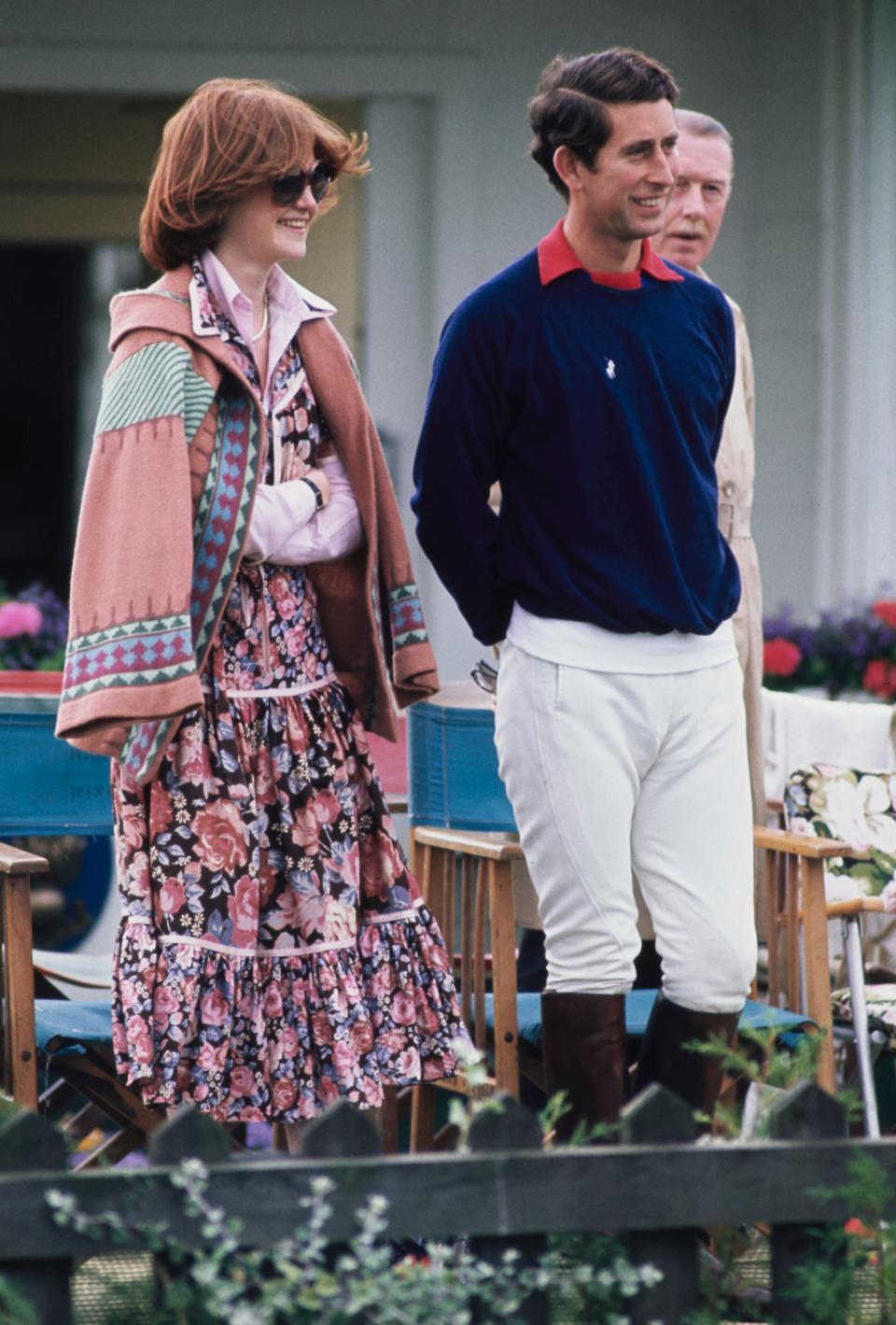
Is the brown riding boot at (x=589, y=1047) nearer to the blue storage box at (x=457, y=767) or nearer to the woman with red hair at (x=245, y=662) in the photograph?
the woman with red hair at (x=245, y=662)

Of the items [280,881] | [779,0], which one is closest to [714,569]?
[280,881]

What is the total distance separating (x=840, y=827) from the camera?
4.46m

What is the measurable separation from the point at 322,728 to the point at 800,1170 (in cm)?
131

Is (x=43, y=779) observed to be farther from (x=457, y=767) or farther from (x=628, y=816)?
(x=628, y=816)

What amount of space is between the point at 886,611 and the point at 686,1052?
3.02 meters

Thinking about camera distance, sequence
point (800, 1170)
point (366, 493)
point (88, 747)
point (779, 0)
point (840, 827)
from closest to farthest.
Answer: point (800, 1170), point (88, 747), point (366, 493), point (840, 827), point (779, 0)

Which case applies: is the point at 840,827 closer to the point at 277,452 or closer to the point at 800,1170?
the point at 277,452

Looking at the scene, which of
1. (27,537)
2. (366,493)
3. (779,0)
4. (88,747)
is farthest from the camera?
(27,537)

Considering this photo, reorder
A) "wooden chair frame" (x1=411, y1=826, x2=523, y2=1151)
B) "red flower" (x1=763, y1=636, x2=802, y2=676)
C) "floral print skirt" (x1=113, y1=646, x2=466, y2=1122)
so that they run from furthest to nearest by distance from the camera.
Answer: "red flower" (x1=763, y1=636, x2=802, y2=676) → "wooden chair frame" (x1=411, y1=826, x2=523, y2=1151) → "floral print skirt" (x1=113, y1=646, x2=466, y2=1122)

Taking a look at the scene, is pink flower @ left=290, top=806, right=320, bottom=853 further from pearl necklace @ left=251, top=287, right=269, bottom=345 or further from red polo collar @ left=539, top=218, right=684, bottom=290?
red polo collar @ left=539, top=218, right=684, bottom=290

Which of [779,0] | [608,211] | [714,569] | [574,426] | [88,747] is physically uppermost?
[779,0]

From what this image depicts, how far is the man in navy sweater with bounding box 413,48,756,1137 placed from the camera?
3164 mm

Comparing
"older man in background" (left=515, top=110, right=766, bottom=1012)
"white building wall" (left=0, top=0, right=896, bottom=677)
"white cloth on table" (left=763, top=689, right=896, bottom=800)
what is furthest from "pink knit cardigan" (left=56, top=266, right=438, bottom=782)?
"white building wall" (left=0, top=0, right=896, bottom=677)

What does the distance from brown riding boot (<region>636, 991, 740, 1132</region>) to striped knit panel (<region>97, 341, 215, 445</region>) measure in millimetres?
1159
